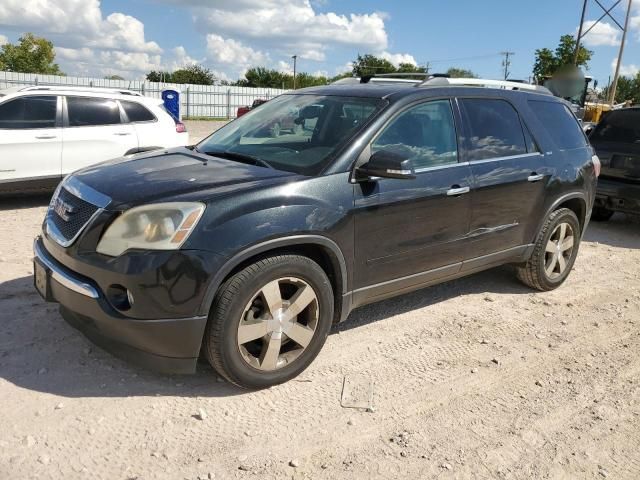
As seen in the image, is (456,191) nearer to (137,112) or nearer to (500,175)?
(500,175)

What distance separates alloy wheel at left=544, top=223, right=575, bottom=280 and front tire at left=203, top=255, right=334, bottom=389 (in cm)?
264

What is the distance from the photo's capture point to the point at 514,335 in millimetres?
4371

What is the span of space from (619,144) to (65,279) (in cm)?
757

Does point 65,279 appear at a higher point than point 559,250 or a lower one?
higher

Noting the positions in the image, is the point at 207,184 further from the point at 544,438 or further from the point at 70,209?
the point at 544,438

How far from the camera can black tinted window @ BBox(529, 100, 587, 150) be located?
504 cm

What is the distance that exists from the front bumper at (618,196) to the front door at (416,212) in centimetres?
458

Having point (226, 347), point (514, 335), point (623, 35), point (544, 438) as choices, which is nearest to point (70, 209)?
point (226, 347)

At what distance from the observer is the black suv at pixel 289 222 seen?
299cm

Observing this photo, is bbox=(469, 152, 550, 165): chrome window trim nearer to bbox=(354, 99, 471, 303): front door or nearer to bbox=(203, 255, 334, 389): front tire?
bbox=(354, 99, 471, 303): front door

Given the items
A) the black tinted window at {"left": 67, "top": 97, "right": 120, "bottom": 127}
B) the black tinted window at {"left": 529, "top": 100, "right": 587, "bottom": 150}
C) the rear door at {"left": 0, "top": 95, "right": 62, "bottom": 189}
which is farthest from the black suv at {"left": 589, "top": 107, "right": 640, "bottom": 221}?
the rear door at {"left": 0, "top": 95, "right": 62, "bottom": 189}

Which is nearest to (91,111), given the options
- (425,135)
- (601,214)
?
(425,135)

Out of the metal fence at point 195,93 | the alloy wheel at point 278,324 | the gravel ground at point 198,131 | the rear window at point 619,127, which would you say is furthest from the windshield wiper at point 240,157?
the metal fence at point 195,93

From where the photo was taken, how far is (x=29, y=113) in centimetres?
769
